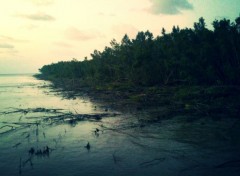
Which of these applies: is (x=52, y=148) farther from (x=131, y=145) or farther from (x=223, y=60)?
(x=223, y=60)

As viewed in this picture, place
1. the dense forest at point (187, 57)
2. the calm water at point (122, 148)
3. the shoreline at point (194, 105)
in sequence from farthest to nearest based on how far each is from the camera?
the dense forest at point (187, 57) → the shoreline at point (194, 105) → the calm water at point (122, 148)

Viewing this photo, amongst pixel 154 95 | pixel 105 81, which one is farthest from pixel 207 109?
pixel 105 81

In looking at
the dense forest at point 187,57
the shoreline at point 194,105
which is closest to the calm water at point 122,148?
the shoreline at point 194,105

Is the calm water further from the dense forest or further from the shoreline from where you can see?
the dense forest

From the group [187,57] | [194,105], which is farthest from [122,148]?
[187,57]

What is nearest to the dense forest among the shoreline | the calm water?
the shoreline

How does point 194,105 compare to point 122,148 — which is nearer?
point 122,148

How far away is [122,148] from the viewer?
12562 millimetres

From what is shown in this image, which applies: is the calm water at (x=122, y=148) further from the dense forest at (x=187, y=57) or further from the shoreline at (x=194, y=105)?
the dense forest at (x=187, y=57)

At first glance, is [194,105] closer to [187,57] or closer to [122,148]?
[122,148]

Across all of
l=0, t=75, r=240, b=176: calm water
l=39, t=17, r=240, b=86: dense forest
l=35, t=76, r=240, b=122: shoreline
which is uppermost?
l=39, t=17, r=240, b=86: dense forest

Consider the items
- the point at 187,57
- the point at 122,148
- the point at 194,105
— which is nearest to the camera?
the point at 122,148

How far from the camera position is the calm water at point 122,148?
993 cm

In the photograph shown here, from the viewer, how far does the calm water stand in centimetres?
993
